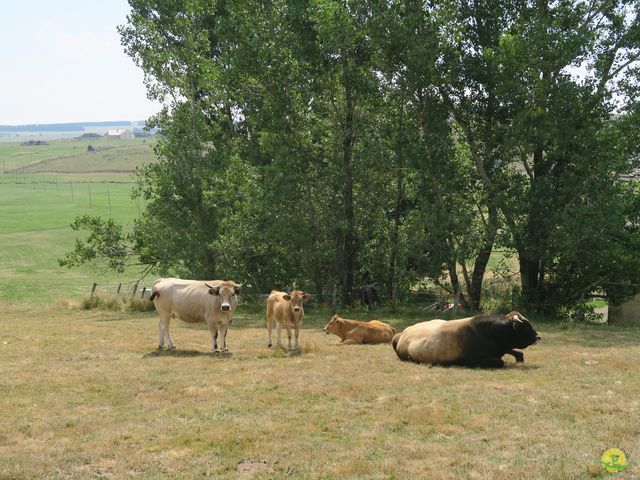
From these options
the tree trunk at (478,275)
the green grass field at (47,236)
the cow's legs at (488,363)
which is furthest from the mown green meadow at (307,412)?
the green grass field at (47,236)

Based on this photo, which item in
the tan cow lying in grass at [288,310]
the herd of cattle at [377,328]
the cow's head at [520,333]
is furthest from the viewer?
the tan cow lying in grass at [288,310]

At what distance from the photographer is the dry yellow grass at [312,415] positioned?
8789 mm

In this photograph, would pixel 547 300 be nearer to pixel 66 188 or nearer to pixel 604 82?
pixel 604 82

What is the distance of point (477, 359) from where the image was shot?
47.6 ft

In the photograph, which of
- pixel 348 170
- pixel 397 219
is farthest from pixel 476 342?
pixel 397 219

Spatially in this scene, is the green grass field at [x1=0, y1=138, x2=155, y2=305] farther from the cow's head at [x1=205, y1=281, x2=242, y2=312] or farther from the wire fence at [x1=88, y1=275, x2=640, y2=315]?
the cow's head at [x1=205, y1=281, x2=242, y2=312]

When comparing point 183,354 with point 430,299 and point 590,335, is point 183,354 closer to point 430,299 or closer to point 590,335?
point 590,335

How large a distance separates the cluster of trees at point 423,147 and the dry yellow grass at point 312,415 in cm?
861

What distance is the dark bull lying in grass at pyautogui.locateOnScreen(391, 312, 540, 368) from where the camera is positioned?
14586 millimetres

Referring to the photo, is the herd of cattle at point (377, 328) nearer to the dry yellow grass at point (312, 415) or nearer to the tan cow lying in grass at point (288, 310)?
the tan cow lying in grass at point (288, 310)

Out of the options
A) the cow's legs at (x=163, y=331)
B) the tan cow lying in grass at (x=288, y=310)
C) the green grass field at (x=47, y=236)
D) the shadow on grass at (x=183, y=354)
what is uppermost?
the tan cow lying in grass at (x=288, y=310)

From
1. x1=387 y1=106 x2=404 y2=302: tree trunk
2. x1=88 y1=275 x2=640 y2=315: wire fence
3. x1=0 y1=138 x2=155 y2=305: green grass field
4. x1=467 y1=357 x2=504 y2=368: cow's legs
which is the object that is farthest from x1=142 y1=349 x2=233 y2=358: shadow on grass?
x1=0 y1=138 x2=155 y2=305: green grass field

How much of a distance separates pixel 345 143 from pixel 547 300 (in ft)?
31.5

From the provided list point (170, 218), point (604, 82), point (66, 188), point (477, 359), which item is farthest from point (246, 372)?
point (66, 188)
